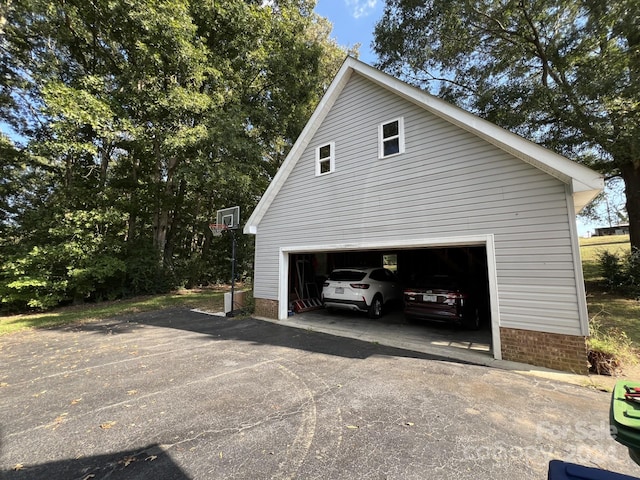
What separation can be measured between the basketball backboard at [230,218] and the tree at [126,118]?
2.48 meters

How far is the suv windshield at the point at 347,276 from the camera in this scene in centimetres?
900

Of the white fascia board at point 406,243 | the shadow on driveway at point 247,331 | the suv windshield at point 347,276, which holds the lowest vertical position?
the shadow on driveway at point 247,331

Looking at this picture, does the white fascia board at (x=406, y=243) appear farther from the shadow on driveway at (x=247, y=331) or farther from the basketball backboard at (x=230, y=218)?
the basketball backboard at (x=230, y=218)

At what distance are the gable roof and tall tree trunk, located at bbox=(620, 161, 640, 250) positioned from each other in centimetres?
836

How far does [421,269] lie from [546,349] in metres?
9.16

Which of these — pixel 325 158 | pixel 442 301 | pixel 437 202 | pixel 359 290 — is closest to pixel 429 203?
pixel 437 202

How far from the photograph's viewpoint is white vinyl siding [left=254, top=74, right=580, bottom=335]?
5.07 meters

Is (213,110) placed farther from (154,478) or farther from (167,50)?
(154,478)

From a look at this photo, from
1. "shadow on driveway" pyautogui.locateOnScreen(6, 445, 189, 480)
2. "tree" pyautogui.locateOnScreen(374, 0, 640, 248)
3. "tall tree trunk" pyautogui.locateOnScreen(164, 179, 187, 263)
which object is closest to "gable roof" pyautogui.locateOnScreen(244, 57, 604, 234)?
"tree" pyautogui.locateOnScreen(374, 0, 640, 248)

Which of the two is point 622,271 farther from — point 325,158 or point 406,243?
point 325,158

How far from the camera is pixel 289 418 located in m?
3.44

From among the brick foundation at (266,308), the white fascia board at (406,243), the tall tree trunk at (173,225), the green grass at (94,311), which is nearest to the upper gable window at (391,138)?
the white fascia board at (406,243)

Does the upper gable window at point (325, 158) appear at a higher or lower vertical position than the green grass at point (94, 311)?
higher

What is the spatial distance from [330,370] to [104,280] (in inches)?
574
